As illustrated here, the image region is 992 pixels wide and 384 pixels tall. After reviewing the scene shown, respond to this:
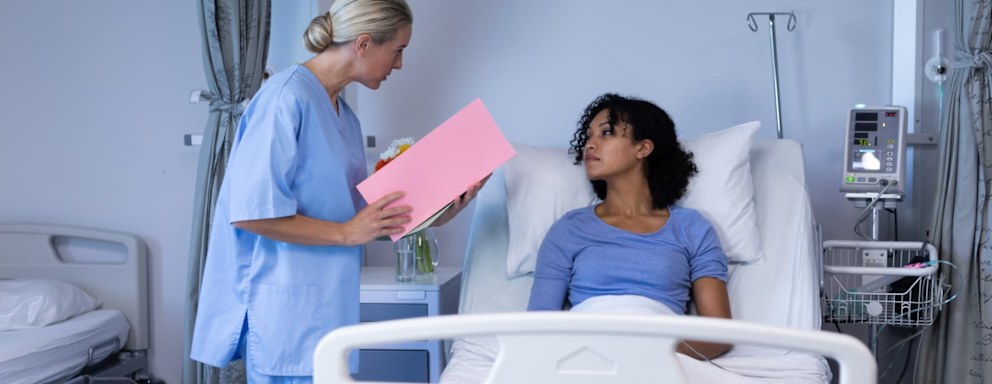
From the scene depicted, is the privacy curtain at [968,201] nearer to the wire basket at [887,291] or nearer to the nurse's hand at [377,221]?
the wire basket at [887,291]

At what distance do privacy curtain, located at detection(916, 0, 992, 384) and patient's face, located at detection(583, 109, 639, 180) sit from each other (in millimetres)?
929

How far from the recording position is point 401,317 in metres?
2.46

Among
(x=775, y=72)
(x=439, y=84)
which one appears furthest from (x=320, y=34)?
(x=775, y=72)

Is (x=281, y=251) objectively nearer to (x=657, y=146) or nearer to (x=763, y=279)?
(x=657, y=146)

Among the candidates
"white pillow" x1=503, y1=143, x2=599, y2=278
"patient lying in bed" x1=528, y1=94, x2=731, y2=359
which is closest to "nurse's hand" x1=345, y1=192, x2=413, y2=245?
"patient lying in bed" x1=528, y1=94, x2=731, y2=359

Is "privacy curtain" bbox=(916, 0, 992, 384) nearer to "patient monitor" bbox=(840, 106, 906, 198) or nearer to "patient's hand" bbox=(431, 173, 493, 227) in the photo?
"patient monitor" bbox=(840, 106, 906, 198)

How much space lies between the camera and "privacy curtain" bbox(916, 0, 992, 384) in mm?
2475

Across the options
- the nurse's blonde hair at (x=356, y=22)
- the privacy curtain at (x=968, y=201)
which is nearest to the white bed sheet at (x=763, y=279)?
the privacy curtain at (x=968, y=201)

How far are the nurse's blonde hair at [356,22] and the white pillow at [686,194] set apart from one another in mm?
712

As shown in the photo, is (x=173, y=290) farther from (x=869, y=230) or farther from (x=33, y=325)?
(x=869, y=230)

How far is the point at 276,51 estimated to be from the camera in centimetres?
322

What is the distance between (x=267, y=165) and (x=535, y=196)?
2.85ft

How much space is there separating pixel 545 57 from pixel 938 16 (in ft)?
3.93

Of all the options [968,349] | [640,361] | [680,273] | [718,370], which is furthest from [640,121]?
[640,361]
